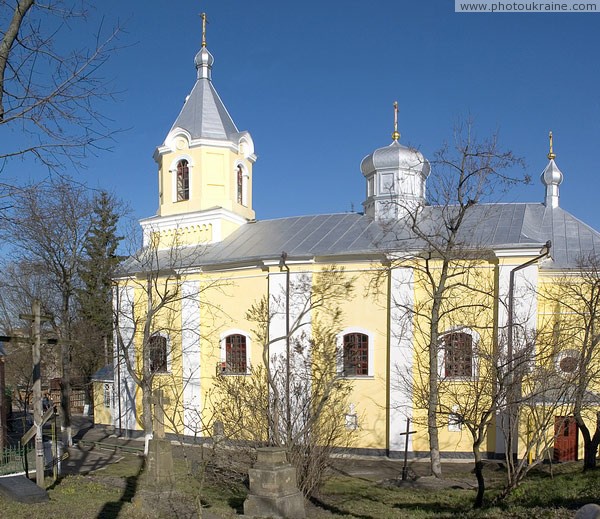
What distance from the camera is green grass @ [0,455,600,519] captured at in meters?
8.30

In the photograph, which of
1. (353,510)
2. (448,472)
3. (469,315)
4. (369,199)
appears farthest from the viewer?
(369,199)

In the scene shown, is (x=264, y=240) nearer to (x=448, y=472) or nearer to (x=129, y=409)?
(x=129, y=409)

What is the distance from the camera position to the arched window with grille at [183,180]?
22.5m

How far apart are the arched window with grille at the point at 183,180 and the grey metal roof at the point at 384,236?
2239 millimetres

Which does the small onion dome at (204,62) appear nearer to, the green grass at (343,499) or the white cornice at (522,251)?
the white cornice at (522,251)

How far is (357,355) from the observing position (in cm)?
1745

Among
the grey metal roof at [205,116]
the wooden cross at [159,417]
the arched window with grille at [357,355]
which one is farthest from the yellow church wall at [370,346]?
the grey metal roof at [205,116]

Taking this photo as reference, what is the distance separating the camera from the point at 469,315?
54.2 ft

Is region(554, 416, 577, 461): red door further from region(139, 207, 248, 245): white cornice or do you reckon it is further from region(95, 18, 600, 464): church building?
region(139, 207, 248, 245): white cornice

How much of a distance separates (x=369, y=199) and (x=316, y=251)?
3220 millimetres

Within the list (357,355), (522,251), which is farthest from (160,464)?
(522,251)

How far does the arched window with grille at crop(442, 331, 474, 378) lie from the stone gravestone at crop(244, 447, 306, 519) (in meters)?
7.01

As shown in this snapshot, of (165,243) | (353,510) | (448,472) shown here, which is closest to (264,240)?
(165,243)

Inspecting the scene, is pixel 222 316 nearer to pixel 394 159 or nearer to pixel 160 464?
pixel 394 159
